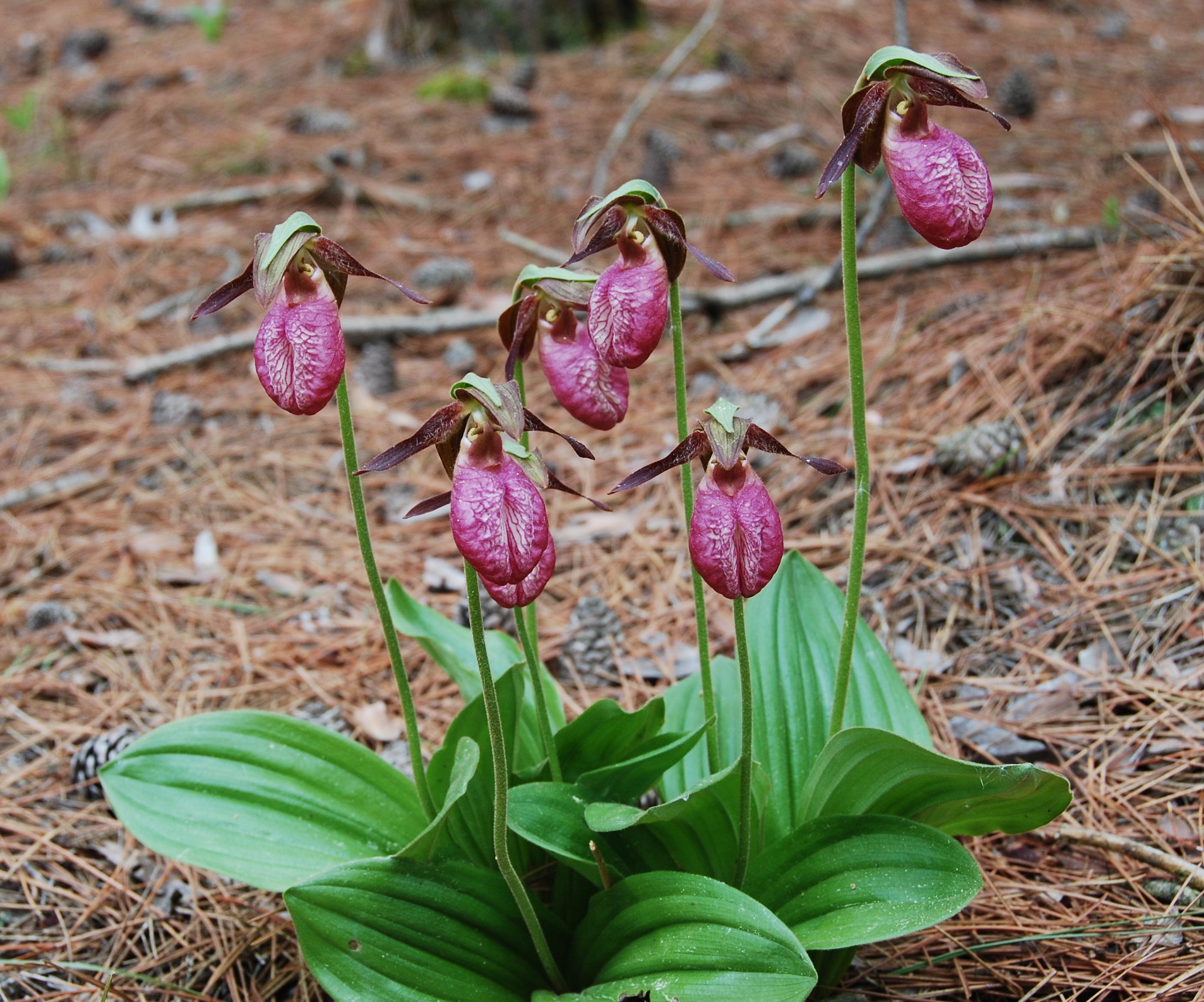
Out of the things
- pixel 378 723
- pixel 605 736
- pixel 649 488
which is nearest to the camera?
pixel 605 736

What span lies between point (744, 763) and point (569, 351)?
2.59 feet

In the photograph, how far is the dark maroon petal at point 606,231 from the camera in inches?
64.5

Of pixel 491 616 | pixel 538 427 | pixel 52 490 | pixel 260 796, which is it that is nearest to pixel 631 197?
pixel 538 427

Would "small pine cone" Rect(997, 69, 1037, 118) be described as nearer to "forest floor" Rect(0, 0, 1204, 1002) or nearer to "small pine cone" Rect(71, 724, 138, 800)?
"forest floor" Rect(0, 0, 1204, 1002)

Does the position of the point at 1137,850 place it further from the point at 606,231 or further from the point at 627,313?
the point at 606,231

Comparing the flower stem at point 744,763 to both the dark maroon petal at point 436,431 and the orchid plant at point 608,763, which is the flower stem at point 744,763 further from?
the dark maroon petal at point 436,431

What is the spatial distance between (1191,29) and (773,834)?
761 centimetres

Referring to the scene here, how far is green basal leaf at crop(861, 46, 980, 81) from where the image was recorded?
4.88 ft

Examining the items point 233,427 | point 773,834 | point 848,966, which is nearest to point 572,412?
point 773,834

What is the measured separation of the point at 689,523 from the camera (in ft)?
5.41

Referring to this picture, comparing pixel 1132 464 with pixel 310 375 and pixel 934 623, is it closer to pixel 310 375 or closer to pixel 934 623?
pixel 934 623

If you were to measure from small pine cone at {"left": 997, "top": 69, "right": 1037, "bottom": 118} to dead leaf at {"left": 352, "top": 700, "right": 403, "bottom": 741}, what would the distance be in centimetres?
516

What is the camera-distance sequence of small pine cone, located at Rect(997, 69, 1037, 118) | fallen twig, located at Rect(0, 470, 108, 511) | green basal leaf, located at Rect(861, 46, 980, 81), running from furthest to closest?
1. small pine cone, located at Rect(997, 69, 1037, 118)
2. fallen twig, located at Rect(0, 470, 108, 511)
3. green basal leaf, located at Rect(861, 46, 980, 81)

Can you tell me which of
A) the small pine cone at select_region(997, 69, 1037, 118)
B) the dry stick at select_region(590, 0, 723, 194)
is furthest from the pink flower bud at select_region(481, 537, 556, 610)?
the small pine cone at select_region(997, 69, 1037, 118)
